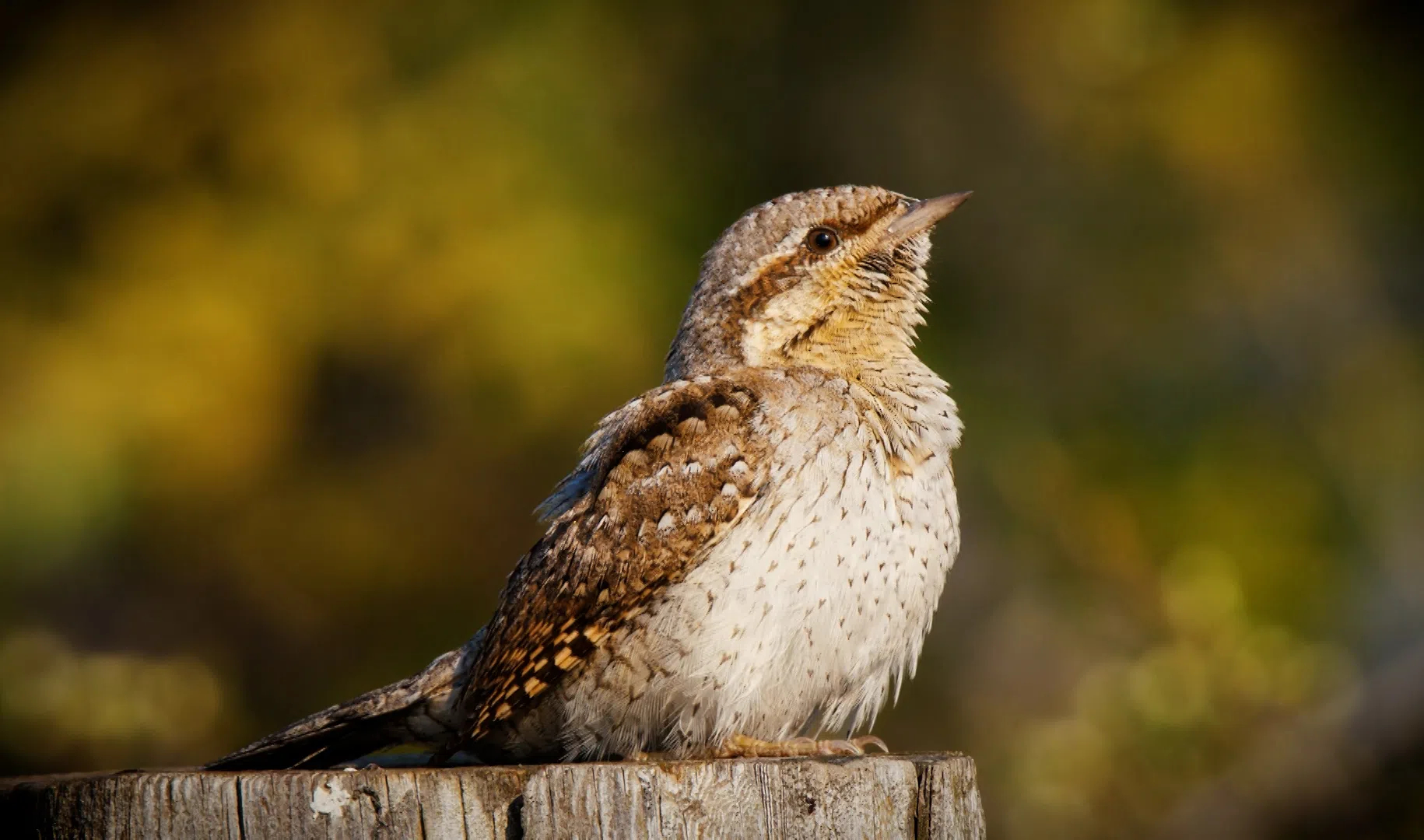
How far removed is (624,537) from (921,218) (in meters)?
1.37

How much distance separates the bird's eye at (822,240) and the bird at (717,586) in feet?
0.96

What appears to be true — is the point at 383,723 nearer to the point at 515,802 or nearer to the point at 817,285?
the point at 515,802

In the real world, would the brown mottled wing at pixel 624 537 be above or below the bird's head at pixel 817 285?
below

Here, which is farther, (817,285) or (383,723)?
(817,285)

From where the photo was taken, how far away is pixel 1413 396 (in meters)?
6.95

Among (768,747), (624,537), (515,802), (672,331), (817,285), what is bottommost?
(515,802)

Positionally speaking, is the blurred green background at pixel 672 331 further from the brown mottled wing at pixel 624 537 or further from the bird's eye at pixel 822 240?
the brown mottled wing at pixel 624 537

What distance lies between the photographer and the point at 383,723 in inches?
139

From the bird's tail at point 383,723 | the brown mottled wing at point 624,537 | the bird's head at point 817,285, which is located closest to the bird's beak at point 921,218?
the bird's head at point 817,285

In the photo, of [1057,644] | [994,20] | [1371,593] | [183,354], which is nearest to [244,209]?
[183,354]

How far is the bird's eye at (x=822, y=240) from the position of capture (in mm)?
3871

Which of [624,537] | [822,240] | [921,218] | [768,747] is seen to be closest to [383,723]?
[624,537]

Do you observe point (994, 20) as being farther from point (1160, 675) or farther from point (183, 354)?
point (183, 354)

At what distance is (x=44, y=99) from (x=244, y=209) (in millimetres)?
1198
